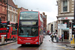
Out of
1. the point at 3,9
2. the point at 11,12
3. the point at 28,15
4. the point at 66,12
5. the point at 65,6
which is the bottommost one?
the point at 28,15

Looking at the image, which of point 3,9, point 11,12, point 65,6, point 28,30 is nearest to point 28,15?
point 28,30

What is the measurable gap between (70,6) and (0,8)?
18906 mm

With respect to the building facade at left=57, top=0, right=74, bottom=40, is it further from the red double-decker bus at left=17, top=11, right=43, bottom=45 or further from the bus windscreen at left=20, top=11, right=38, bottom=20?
the red double-decker bus at left=17, top=11, right=43, bottom=45

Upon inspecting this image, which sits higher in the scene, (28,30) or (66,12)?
(66,12)

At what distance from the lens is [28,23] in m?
17.8

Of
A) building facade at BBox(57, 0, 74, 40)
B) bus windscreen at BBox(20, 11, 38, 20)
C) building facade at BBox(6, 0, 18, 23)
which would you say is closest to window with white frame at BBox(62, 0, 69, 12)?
building facade at BBox(57, 0, 74, 40)

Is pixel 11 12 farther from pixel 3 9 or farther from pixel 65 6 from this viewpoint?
pixel 65 6

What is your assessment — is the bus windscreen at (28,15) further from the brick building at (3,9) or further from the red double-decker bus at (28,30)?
the brick building at (3,9)

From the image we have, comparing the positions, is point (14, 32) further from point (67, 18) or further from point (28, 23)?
point (28, 23)

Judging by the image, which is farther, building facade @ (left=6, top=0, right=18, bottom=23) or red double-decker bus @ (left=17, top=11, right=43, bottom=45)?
building facade @ (left=6, top=0, right=18, bottom=23)

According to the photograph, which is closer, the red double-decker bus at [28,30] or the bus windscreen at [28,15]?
the red double-decker bus at [28,30]

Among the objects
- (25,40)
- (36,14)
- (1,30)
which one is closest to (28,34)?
(25,40)

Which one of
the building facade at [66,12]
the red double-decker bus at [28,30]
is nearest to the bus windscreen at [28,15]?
the red double-decker bus at [28,30]

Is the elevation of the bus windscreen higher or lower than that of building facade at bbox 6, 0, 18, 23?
lower
